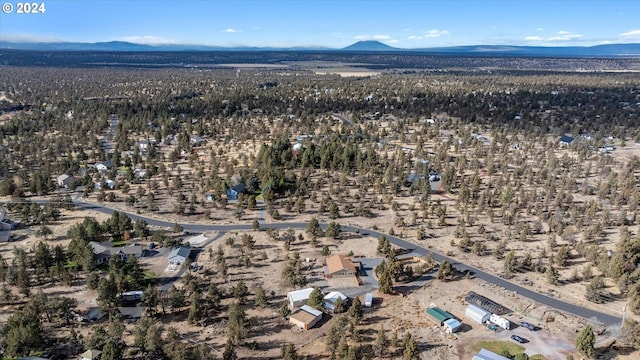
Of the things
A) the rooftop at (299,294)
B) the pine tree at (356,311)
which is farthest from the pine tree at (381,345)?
the rooftop at (299,294)

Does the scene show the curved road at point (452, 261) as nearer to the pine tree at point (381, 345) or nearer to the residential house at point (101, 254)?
the residential house at point (101, 254)

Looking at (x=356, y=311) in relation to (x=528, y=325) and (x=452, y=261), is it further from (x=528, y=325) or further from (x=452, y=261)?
(x=452, y=261)

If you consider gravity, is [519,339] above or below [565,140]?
below

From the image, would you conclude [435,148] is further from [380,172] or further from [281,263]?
[281,263]

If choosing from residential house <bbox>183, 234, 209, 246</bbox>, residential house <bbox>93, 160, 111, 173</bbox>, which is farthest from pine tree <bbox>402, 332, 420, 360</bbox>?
residential house <bbox>93, 160, 111, 173</bbox>

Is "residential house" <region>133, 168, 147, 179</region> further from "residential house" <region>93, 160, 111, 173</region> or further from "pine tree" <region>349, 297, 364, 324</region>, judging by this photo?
"pine tree" <region>349, 297, 364, 324</region>

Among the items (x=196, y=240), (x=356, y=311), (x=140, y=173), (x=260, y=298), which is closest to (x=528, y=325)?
(x=356, y=311)
